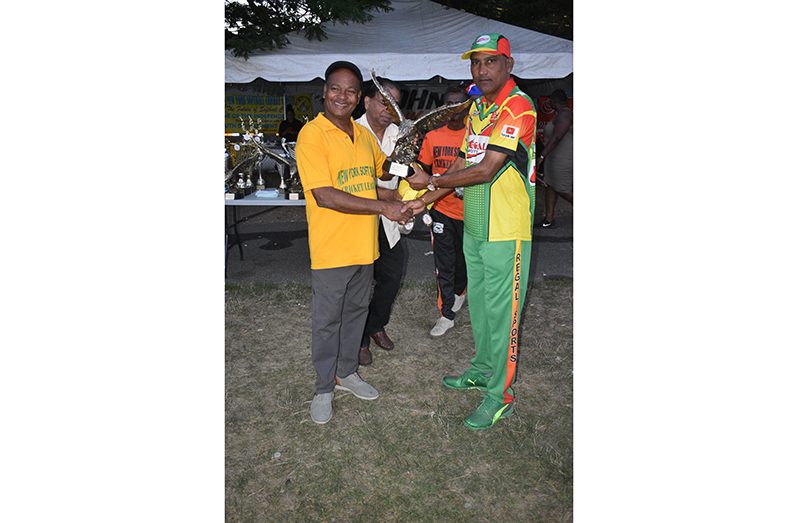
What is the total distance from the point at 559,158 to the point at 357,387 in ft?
21.6

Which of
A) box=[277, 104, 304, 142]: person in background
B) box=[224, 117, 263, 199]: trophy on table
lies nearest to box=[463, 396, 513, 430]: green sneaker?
box=[224, 117, 263, 199]: trophy on table

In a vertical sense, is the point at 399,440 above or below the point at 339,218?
below

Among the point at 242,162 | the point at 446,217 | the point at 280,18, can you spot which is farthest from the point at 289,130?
the point at 446,217

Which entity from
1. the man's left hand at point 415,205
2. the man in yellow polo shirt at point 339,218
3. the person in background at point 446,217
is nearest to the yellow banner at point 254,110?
the person in background at point 446,217

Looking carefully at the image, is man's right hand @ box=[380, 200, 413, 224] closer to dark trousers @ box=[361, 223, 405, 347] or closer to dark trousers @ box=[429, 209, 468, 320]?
dark trousers @ box=[361, 223, 405, 347]

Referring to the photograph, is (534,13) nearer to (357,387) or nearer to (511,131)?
(511,131)

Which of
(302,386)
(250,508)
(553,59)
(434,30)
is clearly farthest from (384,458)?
(434,30)

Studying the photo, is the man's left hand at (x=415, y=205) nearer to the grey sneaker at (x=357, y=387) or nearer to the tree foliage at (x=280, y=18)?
the grey sneaker at (x=357, y=387)

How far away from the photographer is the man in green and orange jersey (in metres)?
3.13

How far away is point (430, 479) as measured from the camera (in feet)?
9.95

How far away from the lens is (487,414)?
3514mm

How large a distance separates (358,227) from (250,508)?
1.60m

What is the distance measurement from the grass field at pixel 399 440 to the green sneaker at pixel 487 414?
48mm

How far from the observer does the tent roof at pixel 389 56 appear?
7973mm
